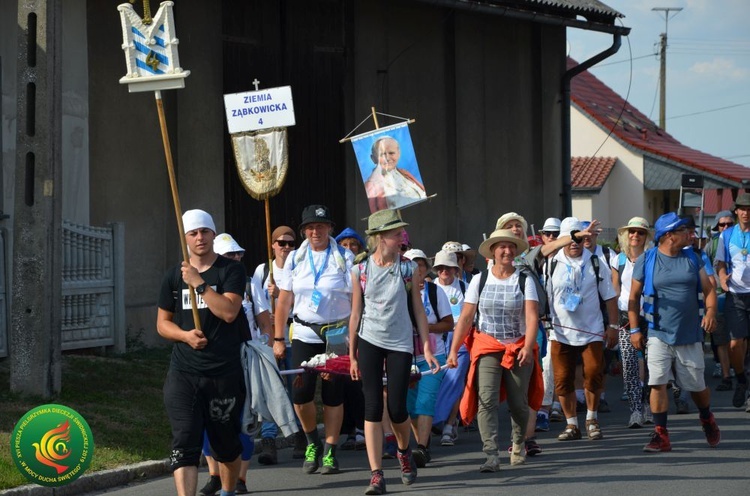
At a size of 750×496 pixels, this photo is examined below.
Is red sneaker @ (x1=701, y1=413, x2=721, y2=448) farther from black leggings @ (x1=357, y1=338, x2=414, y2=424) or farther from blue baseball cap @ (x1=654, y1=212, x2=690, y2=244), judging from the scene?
black leggings @ (x1=357, y1=338, x2=414, y2=424)

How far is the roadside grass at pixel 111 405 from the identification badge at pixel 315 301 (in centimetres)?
169

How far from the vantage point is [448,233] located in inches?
878

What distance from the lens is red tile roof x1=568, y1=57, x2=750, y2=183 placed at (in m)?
48.5

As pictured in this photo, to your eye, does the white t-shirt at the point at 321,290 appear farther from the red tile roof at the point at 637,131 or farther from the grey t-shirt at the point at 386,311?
the red tile roof at the point at 637,131

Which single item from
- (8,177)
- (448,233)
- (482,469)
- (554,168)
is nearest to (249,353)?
(482,469)

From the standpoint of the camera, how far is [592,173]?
50.0 meters

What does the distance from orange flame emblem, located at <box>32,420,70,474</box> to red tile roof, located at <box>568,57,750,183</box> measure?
41.7 meters

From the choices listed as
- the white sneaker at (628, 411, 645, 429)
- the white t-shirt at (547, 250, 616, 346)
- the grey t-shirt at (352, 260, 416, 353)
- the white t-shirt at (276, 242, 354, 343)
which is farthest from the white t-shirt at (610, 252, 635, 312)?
the grey t-shirt at (352, 260, 416, 353)

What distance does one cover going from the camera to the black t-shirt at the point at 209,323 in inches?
309

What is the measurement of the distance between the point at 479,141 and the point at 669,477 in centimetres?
1380

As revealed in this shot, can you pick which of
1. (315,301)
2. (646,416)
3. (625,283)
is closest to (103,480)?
(315,301)

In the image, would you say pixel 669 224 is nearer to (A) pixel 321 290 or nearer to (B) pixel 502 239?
(B) pixel 502 239

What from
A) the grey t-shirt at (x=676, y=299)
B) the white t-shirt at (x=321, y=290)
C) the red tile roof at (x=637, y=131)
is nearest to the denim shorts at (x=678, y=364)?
the grey t-shirt at (x=676, y=299)

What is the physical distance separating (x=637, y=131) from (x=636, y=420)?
41303 millimetres
